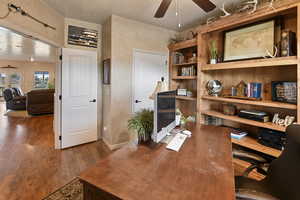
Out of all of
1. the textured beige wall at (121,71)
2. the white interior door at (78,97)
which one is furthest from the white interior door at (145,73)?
the white interior door at (78,97)

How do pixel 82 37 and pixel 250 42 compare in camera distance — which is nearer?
pixel 250 42

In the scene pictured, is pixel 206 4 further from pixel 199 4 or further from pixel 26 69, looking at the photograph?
pixel 26 69

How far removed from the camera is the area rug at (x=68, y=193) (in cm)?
179

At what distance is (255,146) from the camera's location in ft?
7.02

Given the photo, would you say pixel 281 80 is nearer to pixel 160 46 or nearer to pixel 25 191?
pixel 160 46

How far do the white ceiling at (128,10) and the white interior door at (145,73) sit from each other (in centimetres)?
71

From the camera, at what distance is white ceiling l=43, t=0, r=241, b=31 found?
8.29ft

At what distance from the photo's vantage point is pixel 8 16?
1.78m

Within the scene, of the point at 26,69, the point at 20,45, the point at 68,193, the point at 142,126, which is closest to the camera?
the point at 142,126

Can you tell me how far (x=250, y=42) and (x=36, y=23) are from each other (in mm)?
3105

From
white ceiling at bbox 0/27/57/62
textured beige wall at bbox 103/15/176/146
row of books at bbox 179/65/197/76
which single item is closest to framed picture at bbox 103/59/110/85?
textured beige wall at bbox 103/15/176/146

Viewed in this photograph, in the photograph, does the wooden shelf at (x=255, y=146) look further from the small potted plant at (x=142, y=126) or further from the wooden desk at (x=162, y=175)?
the small potted plant at (x=142, y=126)

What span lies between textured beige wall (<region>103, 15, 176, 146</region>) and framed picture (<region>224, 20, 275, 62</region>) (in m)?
1.65

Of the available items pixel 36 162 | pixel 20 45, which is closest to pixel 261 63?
pixel 36 162
